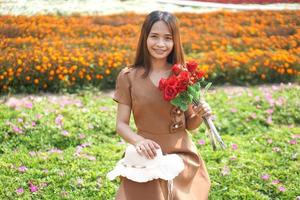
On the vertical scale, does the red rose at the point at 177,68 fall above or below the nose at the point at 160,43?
below

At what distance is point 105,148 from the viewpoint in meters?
4.41

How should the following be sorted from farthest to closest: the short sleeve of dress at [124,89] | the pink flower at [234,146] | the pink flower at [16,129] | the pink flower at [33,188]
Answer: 1. the pink flower at [16,129]
2. the pink flower at [234,146]
3. the pink flower at [33,188]
4. the short sleeve of dress at [124,89]

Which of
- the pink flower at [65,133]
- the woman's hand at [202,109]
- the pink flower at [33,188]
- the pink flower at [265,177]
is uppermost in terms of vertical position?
the woman's hand at [202,109]

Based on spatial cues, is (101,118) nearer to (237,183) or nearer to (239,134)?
(239,134)

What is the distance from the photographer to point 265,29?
8.45 metres

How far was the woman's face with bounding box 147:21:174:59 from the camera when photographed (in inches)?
92.8

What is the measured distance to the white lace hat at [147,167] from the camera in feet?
7.49

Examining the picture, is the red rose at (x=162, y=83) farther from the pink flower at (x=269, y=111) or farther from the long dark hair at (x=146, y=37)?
the pink flower at (x=269, y=111)

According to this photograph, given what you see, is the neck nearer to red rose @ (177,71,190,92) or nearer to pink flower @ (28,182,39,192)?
red rose @ (177,71,190,92)

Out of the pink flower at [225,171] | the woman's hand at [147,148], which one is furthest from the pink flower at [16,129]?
the woman's hand at [147,148]

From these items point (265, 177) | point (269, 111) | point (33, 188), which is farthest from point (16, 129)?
point (269, 111)

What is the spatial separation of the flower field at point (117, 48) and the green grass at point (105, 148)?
1.51ft

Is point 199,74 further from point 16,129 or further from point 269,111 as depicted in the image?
point 269,111

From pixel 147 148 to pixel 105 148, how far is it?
7.31ft
